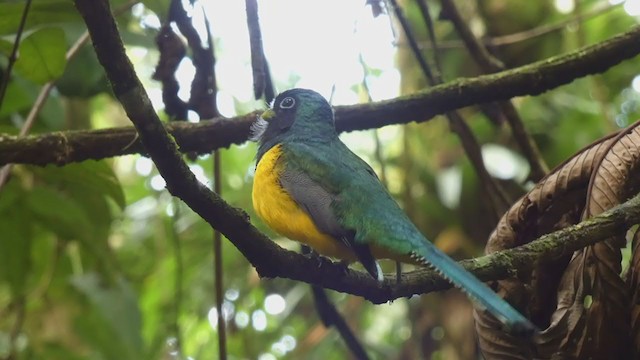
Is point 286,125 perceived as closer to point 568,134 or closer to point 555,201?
point 555,201

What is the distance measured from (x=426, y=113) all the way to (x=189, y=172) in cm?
130

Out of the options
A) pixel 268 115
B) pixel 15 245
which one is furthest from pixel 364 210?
pixel 15 245

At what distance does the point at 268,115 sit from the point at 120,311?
2.72ft

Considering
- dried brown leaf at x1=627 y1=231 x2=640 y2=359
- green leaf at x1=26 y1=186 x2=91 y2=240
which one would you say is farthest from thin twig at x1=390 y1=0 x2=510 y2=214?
green leaf at x1=26 y1=186 x2=91 y2=240

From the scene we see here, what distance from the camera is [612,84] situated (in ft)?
15.9

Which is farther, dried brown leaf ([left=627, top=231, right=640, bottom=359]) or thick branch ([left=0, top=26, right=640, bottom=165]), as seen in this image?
thick branch ([left=0, top=26, right=640, bottom=165])

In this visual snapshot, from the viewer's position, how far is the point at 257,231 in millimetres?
1631

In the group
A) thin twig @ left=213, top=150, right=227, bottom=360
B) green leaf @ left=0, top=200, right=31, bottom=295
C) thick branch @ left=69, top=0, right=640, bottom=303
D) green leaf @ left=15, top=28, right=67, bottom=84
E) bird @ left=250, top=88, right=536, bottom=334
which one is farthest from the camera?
green leaf @ left=0, top=200, right=31, bottom=295

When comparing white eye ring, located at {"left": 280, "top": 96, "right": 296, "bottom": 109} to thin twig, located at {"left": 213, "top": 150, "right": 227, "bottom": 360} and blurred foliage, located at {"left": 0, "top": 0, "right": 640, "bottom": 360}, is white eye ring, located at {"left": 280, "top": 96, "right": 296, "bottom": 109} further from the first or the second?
blurred foliage, located at {"left": 0, "top": 0, "right": 640, "bottom": 360}

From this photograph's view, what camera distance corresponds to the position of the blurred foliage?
2.84 m

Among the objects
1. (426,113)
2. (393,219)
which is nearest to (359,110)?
(426,113)

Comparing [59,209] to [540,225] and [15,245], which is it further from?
[540,225]

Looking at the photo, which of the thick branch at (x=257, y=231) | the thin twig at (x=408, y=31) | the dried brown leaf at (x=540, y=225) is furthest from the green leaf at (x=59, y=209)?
the dried brown leaf at (x=540, y=225)

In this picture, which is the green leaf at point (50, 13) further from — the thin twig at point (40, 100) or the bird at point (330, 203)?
the bird at point (330, 203)
